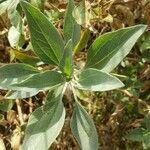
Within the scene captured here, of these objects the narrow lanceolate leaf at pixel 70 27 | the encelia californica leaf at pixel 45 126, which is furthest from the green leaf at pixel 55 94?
the narrow lanceolate leaf at pixel 70 27

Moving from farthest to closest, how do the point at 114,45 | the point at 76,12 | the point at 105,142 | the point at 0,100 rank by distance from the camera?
the point at 105,142 → the point at 0,100 → the point at 76,12 → the point at 114,45

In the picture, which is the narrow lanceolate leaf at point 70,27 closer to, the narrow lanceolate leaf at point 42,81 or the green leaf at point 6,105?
the narrow lanceolate leaf at point 42,81

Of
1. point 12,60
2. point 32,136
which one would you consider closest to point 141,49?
point 12,60

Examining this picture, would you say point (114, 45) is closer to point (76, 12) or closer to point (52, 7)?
point (76, 12)

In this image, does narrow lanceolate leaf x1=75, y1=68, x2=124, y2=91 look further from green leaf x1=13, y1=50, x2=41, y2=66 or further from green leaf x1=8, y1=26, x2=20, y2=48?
green leaf x1=8, y1=26, x2=20, y2=48

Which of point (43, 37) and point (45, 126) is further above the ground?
point (43, 37)

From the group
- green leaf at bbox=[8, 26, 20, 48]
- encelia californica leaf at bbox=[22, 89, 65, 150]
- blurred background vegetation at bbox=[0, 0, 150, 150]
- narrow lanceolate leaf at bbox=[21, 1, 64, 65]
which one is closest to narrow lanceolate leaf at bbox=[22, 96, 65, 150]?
encelia californica leaf at bbox=[22, 89, 65, 150]

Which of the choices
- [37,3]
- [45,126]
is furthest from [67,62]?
[37,3]

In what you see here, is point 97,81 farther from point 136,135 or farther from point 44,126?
point 136,135
